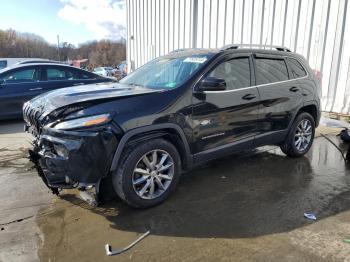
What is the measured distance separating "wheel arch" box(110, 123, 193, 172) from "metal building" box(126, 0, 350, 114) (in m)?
6.06

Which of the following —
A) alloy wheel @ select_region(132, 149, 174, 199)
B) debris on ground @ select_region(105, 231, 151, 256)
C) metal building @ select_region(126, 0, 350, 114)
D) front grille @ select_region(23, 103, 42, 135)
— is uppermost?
metal building @ select_region(126, 0, 350, 114)

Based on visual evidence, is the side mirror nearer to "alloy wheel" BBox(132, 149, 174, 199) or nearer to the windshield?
the windshield

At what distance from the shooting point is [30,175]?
15.3 ft

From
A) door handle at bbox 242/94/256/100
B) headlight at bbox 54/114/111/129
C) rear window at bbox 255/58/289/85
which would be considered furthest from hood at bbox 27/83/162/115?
rear window at bbox 255/58/289/85

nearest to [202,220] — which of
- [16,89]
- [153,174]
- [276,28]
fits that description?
[153,174]

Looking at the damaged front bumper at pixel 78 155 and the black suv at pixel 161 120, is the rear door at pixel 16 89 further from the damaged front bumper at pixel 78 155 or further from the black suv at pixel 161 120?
the damaged front bumper at pixel 78 155

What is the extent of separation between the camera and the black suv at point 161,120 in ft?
10.3

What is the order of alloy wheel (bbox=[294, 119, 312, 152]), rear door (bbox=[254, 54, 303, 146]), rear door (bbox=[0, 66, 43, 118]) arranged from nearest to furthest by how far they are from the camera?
1. rear door (bbox=[254, 54, 303, 146])
2. alloy wheel (bbox=[294, 119, 312, 152])
3. rear door (bbox=[0, 66, 43, 118])

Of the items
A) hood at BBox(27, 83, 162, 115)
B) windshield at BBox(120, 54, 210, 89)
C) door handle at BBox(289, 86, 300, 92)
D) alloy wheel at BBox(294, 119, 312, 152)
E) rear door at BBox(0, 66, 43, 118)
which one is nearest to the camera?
hood at BBox(27, 83, 162, 115)

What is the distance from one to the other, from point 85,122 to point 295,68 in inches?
143

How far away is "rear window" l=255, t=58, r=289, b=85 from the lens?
15.1 ft

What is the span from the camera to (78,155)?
3.07m

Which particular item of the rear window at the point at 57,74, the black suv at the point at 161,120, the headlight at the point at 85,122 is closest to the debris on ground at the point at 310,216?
the black suv at the point at 161,120

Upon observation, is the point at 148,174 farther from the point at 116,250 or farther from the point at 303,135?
the point at 303,135
